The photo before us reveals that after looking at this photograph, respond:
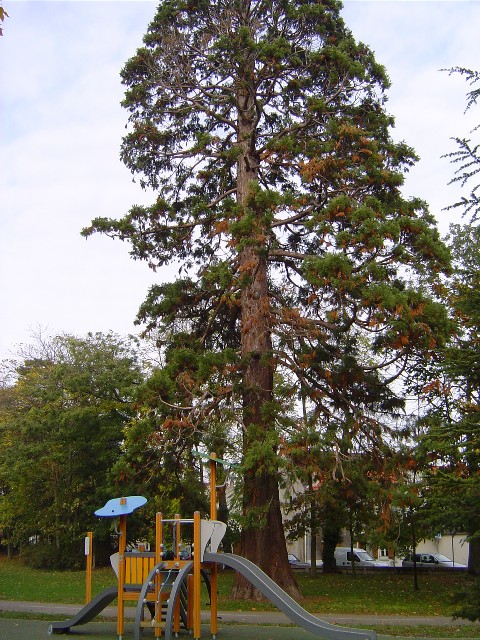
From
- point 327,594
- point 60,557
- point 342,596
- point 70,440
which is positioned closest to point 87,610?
point 342,596

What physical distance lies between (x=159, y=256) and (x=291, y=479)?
8.17 metres

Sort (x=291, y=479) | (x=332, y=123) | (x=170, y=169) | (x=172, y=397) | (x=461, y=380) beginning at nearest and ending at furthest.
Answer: (x=461, y=380), (x=291, y=479), (x=172, y=397), (x=332, y=123), (x=170, y=169)

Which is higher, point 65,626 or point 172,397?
point 172,397

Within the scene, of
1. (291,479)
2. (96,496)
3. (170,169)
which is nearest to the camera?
(291,479)

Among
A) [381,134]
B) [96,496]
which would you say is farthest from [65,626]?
[96,496]

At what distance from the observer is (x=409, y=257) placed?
17750 mm

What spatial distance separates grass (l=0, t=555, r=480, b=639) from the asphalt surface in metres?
0.69

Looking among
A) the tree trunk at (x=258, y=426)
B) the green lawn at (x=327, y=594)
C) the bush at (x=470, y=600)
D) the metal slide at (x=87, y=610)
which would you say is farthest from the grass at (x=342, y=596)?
the metal slide at (x=87, y=610)

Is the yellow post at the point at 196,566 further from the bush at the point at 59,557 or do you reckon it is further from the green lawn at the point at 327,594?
the bush at the point at 59,557

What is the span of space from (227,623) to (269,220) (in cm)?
910

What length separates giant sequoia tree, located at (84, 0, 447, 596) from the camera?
57.8 ft

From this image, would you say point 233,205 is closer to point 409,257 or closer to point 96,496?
point 409,257

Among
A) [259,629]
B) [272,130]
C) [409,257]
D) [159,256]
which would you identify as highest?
[272,130]

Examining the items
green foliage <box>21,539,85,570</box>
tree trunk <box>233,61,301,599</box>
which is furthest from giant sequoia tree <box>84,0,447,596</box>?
green foliage <box>21,539,85,570</box>
